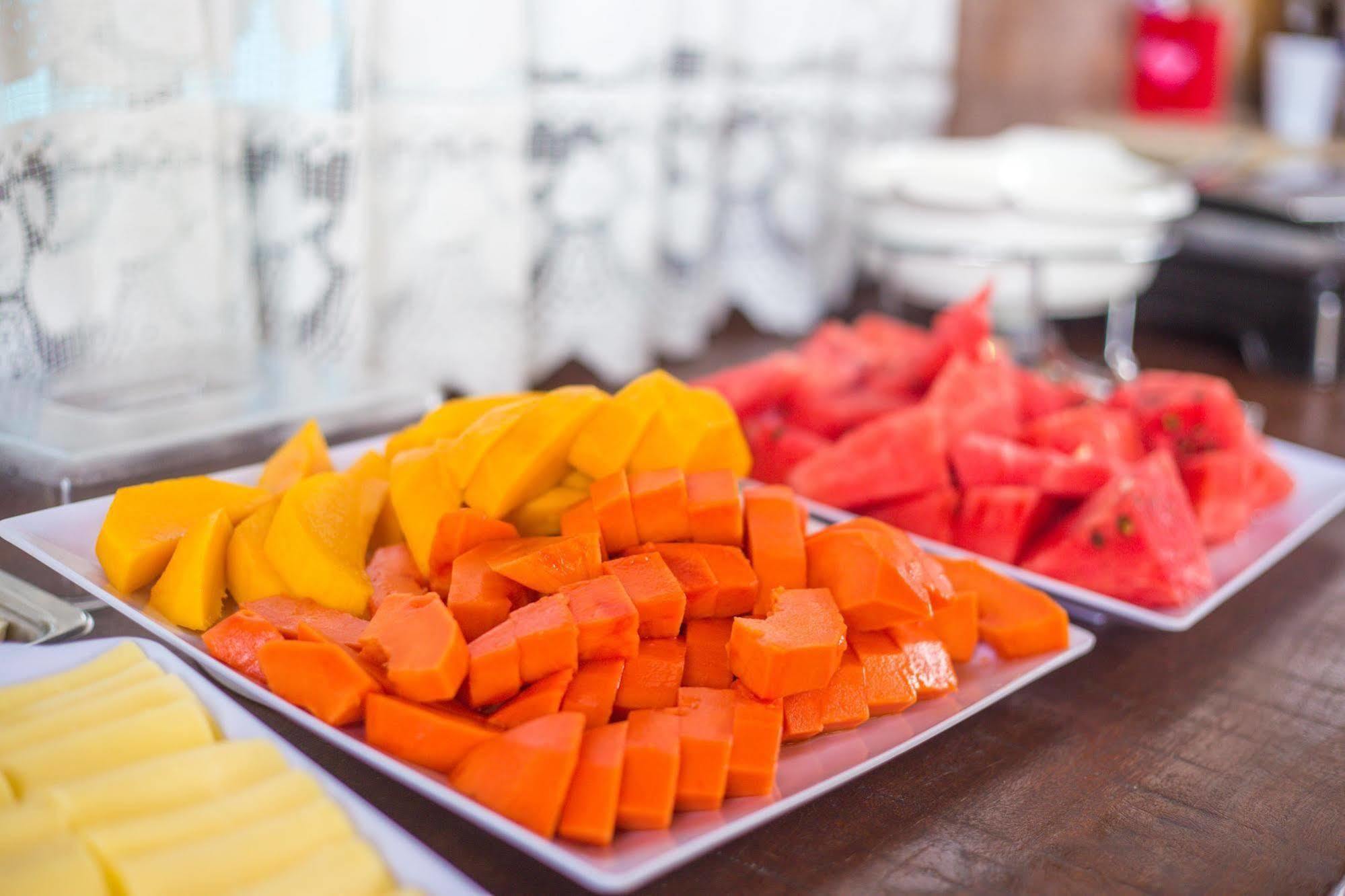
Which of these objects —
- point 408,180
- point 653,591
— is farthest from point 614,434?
point 408,180

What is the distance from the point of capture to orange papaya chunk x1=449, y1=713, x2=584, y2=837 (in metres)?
0.58

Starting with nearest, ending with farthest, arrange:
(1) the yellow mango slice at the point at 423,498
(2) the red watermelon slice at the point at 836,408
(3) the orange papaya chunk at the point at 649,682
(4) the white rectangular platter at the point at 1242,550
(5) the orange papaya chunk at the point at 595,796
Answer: (5) the orange papaya chunk at the point at 595,796, (3) the orange papaya chunk at the point at 649,682, (1) the yellow mango slice at the point at 423,498, (4) the white rectangular platter at the point at 1242,550, (2) the red watermelon slice at the point at 836,408

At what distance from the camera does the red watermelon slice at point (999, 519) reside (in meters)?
0.98

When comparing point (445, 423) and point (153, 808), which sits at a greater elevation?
point (445, 423)

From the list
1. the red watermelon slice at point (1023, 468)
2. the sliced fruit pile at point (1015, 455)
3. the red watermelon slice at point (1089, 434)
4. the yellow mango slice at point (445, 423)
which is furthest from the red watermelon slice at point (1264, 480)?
the yellow mango slice at point (445, 423)

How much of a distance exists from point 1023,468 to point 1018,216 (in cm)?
72

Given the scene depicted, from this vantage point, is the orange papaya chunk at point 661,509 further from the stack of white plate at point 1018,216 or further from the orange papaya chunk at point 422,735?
the stack of white plate at point 1018,216

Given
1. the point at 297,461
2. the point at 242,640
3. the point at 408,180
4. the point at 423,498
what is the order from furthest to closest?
1. the point at 408,180
2. the point at 297,461
3. the point at 423,498
4. the point at 242,640

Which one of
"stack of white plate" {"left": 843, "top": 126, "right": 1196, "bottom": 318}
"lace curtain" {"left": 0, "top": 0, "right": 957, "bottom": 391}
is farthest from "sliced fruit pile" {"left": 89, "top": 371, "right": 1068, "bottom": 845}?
"stack of white plate" {"left": 843, "top": 126, "right": 1196, "bottom": 318}

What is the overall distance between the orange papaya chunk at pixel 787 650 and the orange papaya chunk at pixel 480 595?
0.14 m

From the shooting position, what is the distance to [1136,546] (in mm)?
933

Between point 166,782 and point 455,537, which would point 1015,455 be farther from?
point 166,782

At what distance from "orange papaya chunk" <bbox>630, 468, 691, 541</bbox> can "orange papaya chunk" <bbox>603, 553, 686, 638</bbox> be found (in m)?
0.05

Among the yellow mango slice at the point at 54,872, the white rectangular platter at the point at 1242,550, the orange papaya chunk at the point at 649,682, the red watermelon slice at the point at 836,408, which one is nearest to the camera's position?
the yellow mango slice at the point at 54,872
